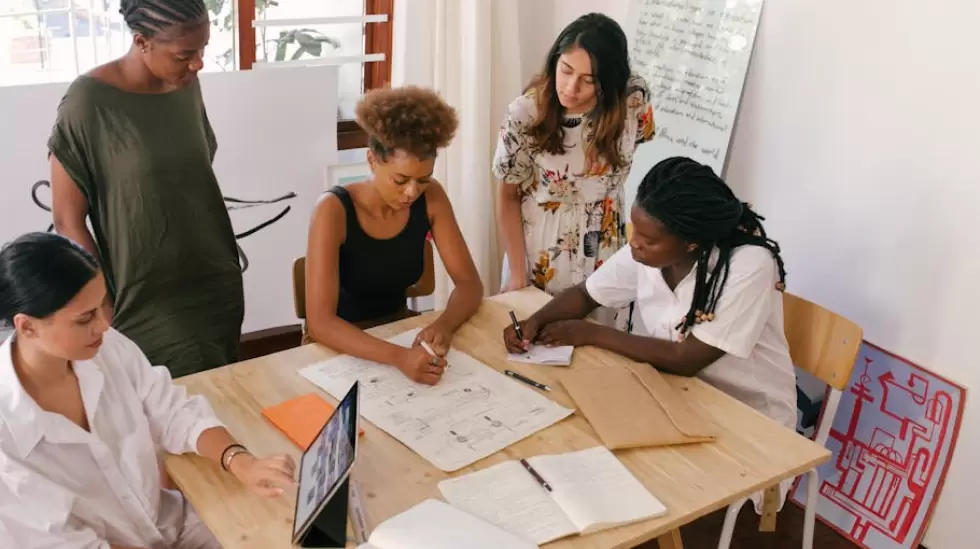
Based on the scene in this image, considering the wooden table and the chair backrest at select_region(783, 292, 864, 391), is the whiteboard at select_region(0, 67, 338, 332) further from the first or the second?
the chair backrest at select_region(783, 292, 864, 391)

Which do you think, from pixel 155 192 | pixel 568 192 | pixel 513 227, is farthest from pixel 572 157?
pixel 155 192

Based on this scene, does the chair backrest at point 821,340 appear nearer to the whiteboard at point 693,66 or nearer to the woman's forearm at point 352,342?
the whiteboard at point 693,66

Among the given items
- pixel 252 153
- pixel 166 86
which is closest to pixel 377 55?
pixel 252 153

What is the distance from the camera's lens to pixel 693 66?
Answer: 2826 mm

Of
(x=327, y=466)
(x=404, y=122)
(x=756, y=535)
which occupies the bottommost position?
(x=756, y=535)

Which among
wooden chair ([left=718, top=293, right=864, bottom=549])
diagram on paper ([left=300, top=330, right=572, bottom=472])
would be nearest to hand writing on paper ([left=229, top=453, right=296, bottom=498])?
diagram on paper ([left=300, top=330, right=572, bottom=472])

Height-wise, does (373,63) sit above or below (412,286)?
above

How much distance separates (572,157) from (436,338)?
0.72 meters

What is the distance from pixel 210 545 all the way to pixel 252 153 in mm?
1537

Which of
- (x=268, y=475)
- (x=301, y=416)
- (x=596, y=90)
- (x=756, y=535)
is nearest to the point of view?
(x=268, y=475)

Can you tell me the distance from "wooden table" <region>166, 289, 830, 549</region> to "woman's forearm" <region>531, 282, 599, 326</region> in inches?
6.7

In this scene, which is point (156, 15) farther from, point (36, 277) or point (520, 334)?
point (520, 334)

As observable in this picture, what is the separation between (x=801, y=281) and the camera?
2621 mm

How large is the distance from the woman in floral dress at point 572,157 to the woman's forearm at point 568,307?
1.02 ft
